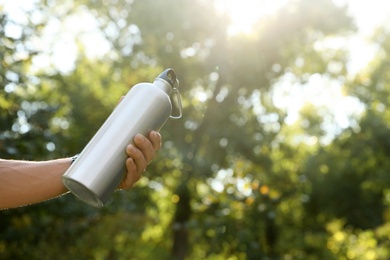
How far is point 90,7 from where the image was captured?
22047 mm

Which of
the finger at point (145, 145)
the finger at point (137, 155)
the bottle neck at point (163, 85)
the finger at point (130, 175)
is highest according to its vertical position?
the bottle neck at point (163, 85)

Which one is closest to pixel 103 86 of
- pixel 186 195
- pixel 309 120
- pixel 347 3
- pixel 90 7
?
pixel 90 7

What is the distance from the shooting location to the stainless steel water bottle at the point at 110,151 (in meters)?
2.35

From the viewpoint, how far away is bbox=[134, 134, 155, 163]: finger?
2.33 m

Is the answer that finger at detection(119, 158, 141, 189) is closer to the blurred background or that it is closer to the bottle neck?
the bottle neck

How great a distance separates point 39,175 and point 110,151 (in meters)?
0.25

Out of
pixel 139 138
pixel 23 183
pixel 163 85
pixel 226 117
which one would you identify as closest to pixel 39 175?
pixel 23 183

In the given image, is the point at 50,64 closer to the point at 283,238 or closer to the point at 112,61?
the point at 112,61

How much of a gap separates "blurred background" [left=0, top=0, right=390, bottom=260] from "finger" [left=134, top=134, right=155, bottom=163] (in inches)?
342

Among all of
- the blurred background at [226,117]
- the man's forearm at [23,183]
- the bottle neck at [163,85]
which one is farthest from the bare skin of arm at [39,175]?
the blurred background at [226,117]

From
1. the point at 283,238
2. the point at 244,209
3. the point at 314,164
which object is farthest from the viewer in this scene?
the point at 314,164

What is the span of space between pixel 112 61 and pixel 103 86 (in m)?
0.86

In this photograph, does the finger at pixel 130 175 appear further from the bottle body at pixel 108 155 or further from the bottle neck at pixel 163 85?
the bottle neck at pixel 163 85

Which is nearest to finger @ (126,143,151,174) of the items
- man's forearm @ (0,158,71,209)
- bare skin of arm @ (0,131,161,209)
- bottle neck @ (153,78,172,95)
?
bare skin of arm @ (0,131,161,209)
